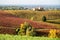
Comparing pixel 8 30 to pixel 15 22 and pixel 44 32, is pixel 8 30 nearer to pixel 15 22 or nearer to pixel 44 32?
pixel 15 22

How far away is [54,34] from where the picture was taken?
748 centimetres

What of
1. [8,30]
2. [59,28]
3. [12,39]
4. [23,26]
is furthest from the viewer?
[59,28]

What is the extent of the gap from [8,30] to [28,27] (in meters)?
0.87

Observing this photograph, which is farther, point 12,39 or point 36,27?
point 36,27

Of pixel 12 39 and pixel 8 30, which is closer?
pixel 12 39

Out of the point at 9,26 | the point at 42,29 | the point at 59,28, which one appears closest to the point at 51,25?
the point at 59,28

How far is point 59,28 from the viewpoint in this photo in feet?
28.5

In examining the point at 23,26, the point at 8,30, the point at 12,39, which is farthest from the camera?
the point at 23,26

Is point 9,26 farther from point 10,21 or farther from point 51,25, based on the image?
point 51,25

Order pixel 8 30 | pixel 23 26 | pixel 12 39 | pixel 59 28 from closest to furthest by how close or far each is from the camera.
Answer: pixel 12 39
pixel 8 30
pixel 23 26
pixel 59 28

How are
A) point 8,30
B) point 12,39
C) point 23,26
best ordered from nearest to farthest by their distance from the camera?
point 12,39 → point 8,30 → point 23,26

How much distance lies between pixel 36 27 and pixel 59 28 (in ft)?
3.88

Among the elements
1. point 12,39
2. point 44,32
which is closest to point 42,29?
point 44,32

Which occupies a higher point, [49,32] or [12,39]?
[12,39]
